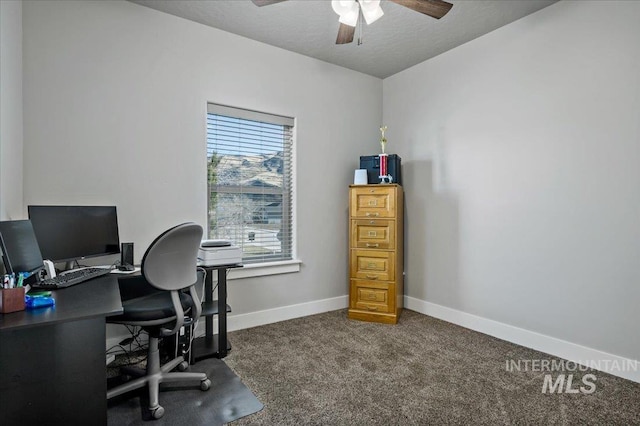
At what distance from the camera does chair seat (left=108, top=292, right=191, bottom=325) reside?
71.9 inches

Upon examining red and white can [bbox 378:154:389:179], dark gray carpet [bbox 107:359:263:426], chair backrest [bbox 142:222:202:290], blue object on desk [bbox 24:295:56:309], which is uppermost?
red and white can [bbox 378:154:389:179]

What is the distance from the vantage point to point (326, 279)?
3.76 meters

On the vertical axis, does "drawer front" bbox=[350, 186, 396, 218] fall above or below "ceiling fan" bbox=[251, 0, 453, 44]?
below

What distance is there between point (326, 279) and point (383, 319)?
0.75 metres

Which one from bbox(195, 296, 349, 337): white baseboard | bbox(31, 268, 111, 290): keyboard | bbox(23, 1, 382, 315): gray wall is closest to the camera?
bbox(31, 268, 111, 290): keyboard

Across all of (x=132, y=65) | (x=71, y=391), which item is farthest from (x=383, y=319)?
(x=132, y=65)

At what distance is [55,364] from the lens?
1.35 meters

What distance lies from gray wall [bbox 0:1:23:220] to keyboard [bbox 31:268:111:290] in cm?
45

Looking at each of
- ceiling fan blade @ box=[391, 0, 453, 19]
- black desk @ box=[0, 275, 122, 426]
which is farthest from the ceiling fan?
black desk @ box=[0, 275, 122, 426]

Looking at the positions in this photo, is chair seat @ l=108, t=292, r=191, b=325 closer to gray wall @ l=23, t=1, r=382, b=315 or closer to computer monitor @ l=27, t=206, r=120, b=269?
computer monitor @ l=27, t=206, r=120, b=269

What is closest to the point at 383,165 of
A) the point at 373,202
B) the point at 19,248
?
the point at 373,202

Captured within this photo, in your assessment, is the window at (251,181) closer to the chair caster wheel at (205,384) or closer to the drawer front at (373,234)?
the drawer front at (373,234)

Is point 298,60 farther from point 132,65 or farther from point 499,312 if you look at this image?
point 499,312

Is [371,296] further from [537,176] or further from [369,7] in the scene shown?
[369,7]
